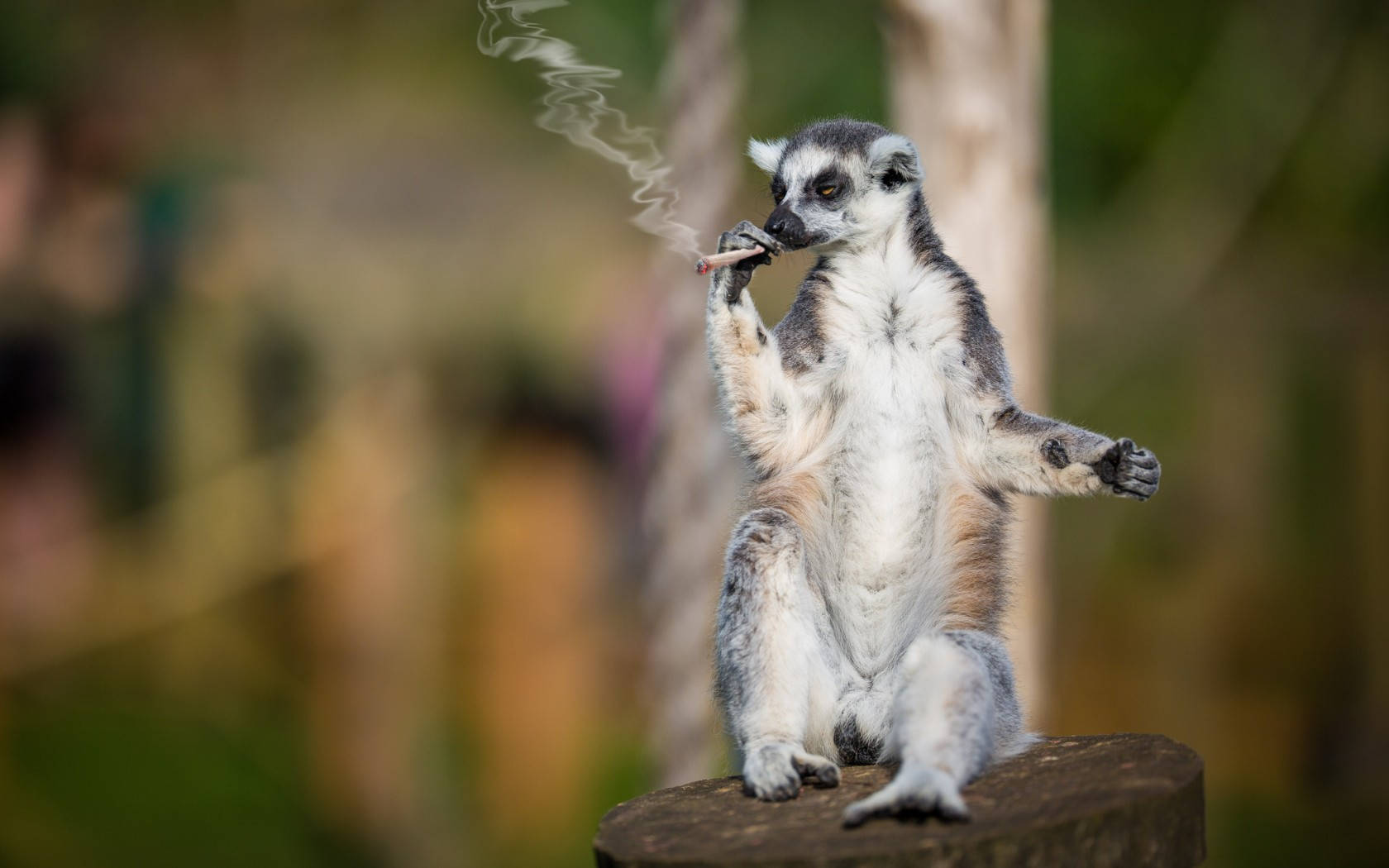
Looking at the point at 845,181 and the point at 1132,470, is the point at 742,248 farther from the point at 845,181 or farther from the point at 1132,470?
the point at 1132,470

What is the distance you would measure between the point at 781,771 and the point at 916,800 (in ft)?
1.04

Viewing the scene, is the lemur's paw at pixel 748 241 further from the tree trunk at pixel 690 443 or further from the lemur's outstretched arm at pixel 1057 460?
the tree trunk at pixel 690 443

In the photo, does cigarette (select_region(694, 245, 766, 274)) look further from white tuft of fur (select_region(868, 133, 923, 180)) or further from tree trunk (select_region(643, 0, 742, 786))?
tree trunk (select_region(643, 0, 742, 786))

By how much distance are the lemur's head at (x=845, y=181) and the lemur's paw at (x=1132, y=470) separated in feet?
2.04

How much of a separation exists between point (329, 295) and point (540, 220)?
3.71 feet

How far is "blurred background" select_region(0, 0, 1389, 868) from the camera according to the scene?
6172mm

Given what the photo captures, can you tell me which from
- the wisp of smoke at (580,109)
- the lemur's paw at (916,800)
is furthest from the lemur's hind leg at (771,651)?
the wisp of smoke at (580,109)

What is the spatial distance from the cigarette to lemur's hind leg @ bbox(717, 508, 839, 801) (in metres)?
0.43

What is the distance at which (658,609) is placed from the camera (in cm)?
381

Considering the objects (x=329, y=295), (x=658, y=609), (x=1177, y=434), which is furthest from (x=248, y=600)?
(x=1177, y=434)

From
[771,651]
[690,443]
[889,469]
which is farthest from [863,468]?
[690,443]

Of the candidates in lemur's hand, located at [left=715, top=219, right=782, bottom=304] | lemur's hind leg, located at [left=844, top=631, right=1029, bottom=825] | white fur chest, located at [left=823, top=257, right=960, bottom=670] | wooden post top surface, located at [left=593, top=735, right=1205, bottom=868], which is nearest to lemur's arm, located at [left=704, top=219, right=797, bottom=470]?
lemur's hand, located at [left=715, top=219, right=782, bottom=304]

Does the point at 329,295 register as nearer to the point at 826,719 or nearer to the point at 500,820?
the point at 500,820

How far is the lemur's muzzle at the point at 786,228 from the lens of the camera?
7.59 feet
